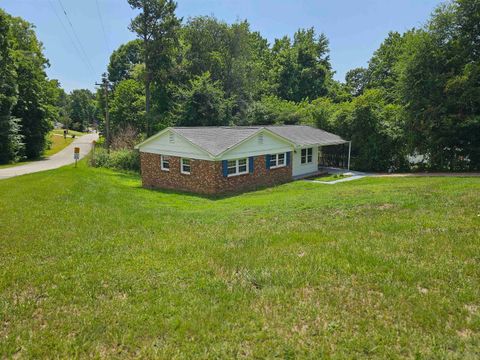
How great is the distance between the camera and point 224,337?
12.4 ft

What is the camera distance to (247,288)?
4902 millimetres

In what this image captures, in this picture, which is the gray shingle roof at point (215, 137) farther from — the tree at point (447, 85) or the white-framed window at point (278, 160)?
the tree at point (447, 85)

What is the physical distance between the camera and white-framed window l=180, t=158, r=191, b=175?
20164 millimetres

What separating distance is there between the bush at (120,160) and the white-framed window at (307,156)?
15.6 meters

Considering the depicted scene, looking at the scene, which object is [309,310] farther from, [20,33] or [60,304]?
[20,33]

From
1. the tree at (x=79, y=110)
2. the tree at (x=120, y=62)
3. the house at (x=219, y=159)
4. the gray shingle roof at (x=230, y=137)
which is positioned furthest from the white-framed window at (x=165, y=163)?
the tree at (x=79, y=110)

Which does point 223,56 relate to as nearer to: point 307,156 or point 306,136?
Result: point 306,136

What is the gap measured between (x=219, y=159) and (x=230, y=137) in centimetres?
259

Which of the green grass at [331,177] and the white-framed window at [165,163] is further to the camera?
the green grass at [331,177]

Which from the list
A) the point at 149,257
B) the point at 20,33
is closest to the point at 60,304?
the point at 149,257

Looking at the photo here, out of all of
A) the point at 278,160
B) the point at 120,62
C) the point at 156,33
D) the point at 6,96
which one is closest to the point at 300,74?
the point at 156,33

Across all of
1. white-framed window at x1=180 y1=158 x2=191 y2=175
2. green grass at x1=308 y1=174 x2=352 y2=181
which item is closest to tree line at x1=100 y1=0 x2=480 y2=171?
green grass at x1=308 y1=174 x2=352 y2=181

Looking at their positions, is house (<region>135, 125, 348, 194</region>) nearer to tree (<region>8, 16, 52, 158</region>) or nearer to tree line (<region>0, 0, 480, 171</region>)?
tree line (<region>0, 0, 480, 171</region>)

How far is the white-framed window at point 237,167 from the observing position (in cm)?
1934
